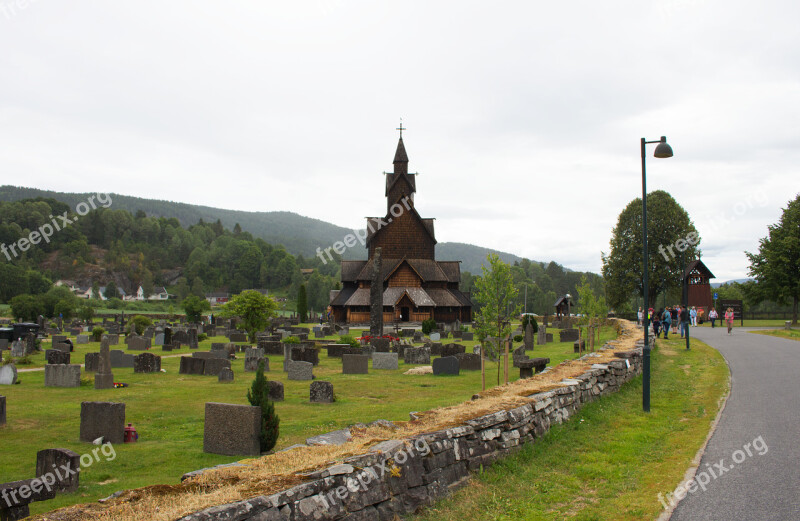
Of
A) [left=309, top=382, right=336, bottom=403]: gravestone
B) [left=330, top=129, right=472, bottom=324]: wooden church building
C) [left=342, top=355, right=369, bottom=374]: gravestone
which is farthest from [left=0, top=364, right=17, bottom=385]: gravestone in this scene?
[left=330, top=129, right=472, bottom=324]: wooden church building

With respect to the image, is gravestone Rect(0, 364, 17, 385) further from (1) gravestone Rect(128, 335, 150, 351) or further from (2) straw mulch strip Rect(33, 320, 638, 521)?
(2) straw mulch strip Rect(33, 320, 638, 521)

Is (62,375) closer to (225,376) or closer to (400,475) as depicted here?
(225,376)

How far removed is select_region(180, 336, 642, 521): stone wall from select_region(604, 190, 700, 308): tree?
55778 millimetres

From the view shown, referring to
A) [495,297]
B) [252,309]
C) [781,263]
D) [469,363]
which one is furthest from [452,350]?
[781,263]

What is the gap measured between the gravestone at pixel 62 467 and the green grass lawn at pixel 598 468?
558 centimetres

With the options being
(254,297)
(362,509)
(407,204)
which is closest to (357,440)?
(362,509)

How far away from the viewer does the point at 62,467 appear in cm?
866

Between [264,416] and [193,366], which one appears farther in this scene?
[193,366]

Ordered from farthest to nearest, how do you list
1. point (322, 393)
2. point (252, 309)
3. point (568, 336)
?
point (568, 336), point (252, 309), point (322, 393)

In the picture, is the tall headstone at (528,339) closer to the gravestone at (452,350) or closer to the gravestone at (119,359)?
the gravestone at (452,350)

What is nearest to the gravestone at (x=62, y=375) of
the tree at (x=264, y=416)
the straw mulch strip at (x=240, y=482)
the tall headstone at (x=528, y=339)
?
the tree at (x=264, y=416)

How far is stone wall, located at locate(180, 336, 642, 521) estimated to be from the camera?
5.13 m
